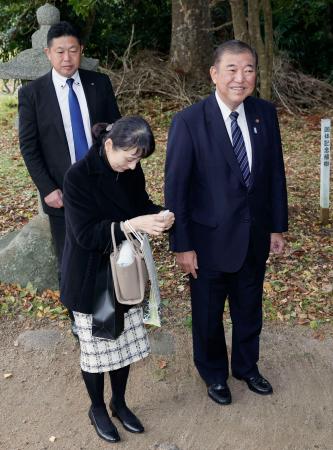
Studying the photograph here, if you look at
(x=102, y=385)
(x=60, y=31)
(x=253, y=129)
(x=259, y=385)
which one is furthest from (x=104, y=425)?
(x=60, y=31)

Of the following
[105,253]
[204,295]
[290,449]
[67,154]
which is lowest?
[290,449]

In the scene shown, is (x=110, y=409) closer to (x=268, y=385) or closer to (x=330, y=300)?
(x=268, y=385)

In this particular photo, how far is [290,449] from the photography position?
128 inches

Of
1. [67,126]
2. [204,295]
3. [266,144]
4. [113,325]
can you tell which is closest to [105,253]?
[113,325]

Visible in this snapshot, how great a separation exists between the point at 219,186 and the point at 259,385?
139 centimetres

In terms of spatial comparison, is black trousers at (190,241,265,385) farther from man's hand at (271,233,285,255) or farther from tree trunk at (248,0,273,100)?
tree trunk at (248,0,273,100)

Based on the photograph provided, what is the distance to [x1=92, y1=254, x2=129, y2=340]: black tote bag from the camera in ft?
9.57

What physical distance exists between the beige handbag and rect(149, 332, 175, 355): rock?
1.48 m

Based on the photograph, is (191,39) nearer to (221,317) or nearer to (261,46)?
(261,46)

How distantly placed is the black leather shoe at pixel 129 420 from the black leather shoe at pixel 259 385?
0.78 meters

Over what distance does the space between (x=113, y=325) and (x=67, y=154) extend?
1472 mm

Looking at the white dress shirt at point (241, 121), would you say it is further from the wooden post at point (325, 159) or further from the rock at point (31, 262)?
the wooden post at point (325, 159)

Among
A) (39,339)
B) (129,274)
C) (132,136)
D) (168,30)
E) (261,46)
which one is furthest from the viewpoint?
(168,30)

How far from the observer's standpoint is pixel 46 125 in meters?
3.91
